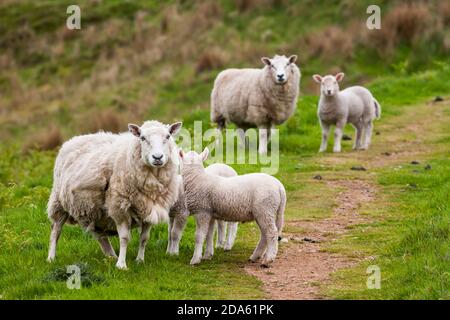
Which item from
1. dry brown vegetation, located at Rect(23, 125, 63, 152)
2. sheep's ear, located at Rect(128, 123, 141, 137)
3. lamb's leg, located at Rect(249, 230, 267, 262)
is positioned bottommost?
dry brown vegetation, located at Rect(23, 125, 63, 152)

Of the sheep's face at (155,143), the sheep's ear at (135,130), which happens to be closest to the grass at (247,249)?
the sheep's face at (155,143)

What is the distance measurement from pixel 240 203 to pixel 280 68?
5297mm

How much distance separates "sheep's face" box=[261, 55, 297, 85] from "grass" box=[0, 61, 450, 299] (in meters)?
1.40

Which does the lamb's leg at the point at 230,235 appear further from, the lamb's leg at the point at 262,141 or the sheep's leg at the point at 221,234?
the lamb's leg at the point at 262,141

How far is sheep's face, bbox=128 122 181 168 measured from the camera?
7594 mm

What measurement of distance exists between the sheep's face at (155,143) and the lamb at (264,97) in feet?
17.7

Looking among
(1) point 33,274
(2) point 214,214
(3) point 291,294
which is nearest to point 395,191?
(2) point 214,214

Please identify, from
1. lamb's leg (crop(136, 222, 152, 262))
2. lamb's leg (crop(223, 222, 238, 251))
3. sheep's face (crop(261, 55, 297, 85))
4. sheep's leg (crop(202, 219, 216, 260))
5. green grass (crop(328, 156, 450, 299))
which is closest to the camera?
green grass (crop(328, 156, 450, 299))

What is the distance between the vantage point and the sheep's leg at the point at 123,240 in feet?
25.5

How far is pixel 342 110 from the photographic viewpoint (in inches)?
542

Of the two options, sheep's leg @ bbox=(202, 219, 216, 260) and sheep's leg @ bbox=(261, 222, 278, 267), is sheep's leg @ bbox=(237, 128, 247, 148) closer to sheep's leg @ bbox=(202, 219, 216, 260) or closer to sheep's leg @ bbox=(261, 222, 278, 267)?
sheep's leg @ bbox=(202, 219, 216, 260)

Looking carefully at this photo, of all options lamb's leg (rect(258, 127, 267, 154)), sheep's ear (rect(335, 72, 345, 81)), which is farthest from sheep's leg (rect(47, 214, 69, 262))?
sheep's ear (rect(335, 72, 345, 81))

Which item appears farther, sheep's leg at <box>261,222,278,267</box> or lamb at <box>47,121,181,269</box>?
sheep's leg at <box>261,222,278,267</box>

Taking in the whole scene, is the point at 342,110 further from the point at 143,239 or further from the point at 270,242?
the point at 143,239
